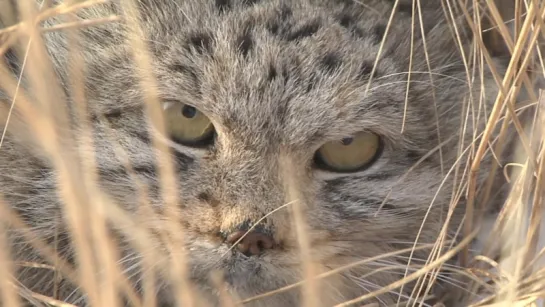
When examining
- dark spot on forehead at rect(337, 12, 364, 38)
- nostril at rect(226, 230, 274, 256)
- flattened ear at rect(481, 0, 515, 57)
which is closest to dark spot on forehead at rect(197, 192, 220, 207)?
nostril at rect(226, 230, 274, 256)

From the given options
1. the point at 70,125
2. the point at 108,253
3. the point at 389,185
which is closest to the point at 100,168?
the point at 70,125

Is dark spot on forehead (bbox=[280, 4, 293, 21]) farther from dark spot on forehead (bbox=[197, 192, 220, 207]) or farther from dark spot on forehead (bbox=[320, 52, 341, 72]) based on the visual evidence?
dark spot on forehead (bbox=[197, 192, 220, 207])

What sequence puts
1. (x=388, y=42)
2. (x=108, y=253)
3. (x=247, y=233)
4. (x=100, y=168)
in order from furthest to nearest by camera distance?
(x=388, y=42), (x=100, y=168), (x=247, y=233), (x=108, y=253)

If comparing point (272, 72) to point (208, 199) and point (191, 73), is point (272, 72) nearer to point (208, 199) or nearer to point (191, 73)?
point (191, 73)

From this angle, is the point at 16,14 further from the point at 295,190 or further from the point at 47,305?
the point at 295,190

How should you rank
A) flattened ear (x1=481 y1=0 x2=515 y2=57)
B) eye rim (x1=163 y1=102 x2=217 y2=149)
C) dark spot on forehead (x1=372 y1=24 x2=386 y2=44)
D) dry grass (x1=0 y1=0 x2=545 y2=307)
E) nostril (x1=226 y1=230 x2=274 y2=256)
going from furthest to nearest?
flattened ear (x1=481 y1=0 x2=515 y2=57) → dark spot on forehead (x1=372 y1=24 x2=386 y2=44) → eye rim (x1=163 y1=102 x2=217 y2=149) → nostril (x1=226 y1=230 x2=274 y2=256) → dry grass (x1=0 y1=0 x2=545 y2=307)

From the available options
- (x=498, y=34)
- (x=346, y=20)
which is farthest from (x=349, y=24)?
(x=498, y=34)

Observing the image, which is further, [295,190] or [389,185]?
[389,185]
